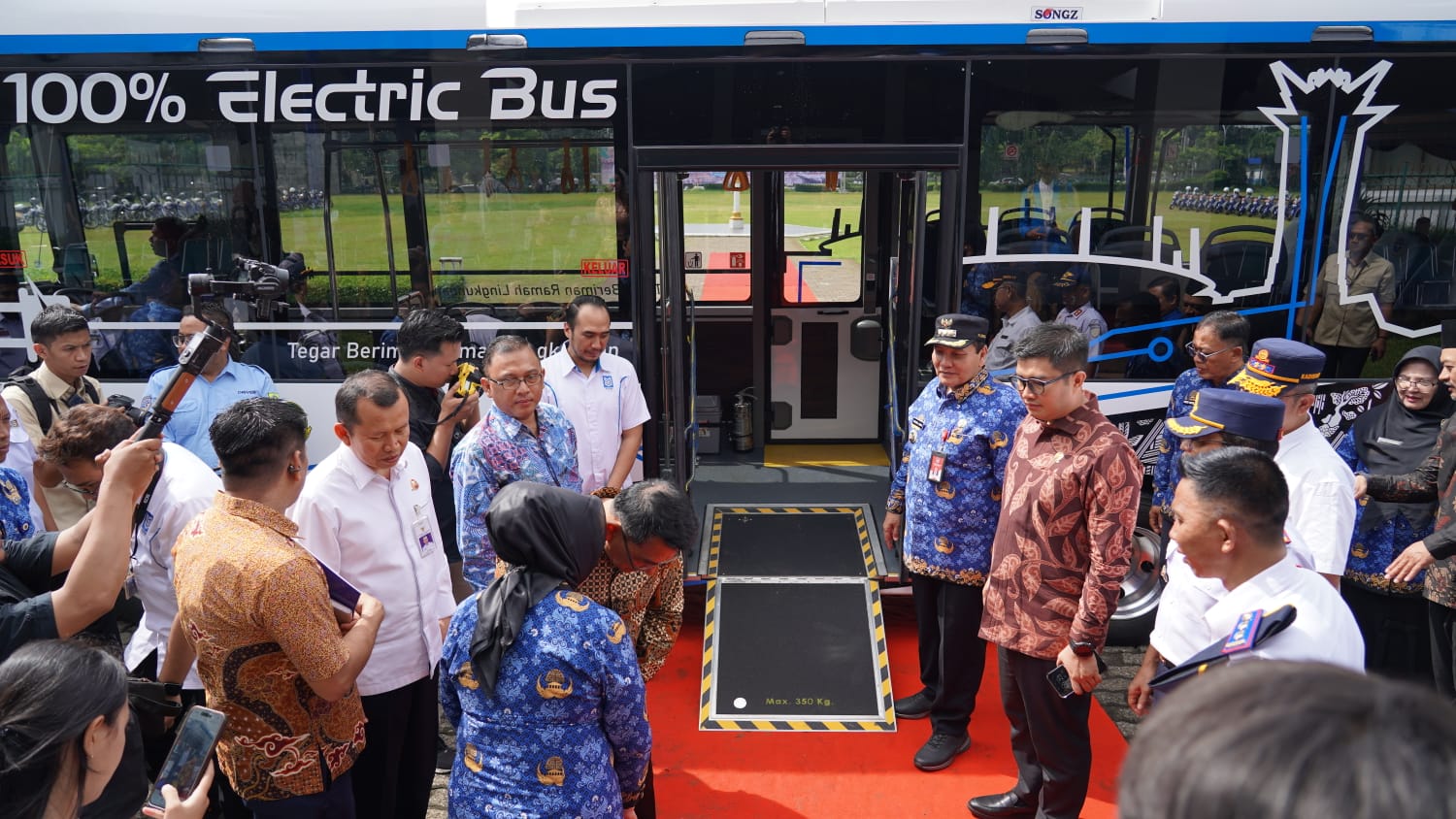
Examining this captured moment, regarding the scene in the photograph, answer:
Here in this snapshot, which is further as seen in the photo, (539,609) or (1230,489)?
(1230,489)

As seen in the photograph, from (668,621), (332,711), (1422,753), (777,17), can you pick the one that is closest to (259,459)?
(332,711)

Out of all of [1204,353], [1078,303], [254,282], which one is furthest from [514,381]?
[1204,353]

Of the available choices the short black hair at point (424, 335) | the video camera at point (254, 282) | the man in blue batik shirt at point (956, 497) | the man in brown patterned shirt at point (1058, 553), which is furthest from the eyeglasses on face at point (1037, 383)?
the video camera at point (254, 282)

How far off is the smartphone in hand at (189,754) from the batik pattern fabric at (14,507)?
1.50 meters

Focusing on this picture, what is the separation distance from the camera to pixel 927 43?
15.0 ft

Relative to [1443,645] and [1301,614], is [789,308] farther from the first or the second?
[1301,614]

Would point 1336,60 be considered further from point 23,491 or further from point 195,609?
point 23,491

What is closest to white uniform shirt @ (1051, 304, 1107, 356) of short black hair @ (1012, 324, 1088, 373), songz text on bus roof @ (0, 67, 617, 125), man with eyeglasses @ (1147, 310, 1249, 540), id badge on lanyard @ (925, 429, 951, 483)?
man with eyeglasses @ (1147, 310, 1249, 540)

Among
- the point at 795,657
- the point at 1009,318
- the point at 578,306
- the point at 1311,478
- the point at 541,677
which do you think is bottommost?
the point at 795,657

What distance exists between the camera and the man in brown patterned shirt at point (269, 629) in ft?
7.30

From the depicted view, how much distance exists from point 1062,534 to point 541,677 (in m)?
1.90

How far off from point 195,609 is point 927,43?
153 inches

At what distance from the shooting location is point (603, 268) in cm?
491

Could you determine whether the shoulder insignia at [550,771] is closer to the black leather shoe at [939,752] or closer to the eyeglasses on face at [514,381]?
the eyeglasses on face at [514,381]
